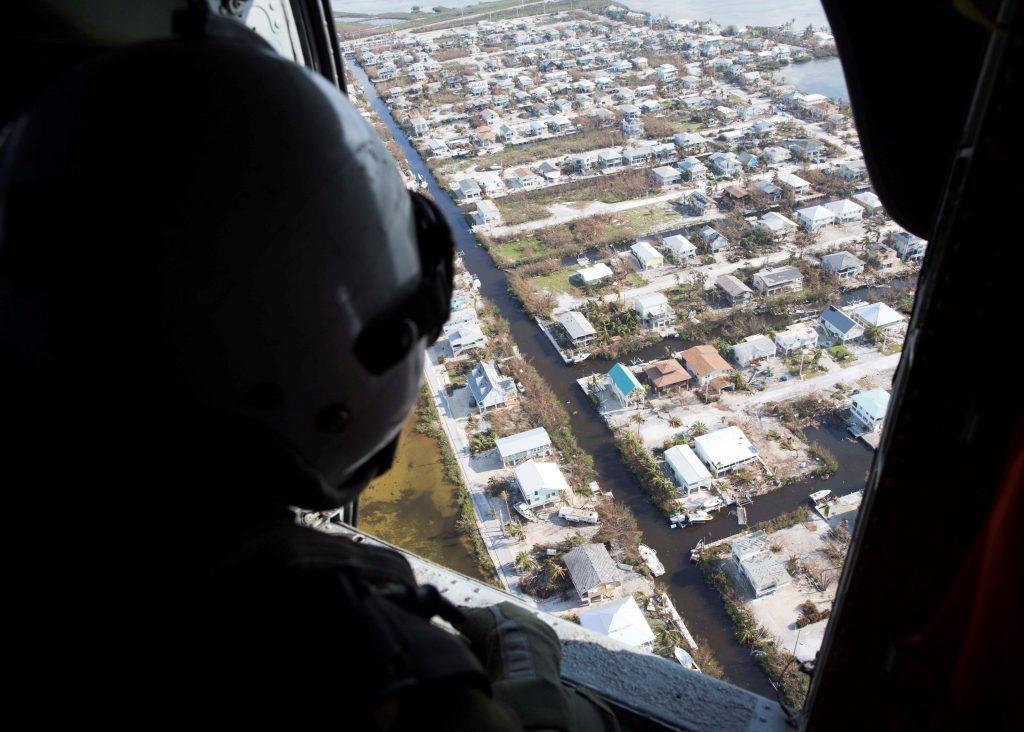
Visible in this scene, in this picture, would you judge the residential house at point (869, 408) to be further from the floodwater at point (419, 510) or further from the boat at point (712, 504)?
the floodwater at point (419, 510)

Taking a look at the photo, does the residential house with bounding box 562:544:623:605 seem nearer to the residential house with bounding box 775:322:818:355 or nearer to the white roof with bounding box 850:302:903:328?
the residential house with bounding box 775:322:818:355

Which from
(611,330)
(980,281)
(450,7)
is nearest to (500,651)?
(980,281)

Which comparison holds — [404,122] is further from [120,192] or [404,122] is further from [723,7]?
[120,192]

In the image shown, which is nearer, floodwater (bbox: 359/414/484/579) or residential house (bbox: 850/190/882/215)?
floodwater (bbox: 359/414/484/579)

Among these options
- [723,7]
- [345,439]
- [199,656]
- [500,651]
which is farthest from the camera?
[723,7]

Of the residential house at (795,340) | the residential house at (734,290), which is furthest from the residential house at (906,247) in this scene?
the residential house at (795,340)

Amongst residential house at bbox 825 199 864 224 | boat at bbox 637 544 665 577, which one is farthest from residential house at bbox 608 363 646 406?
residential house at bbox 825 199 864 224
